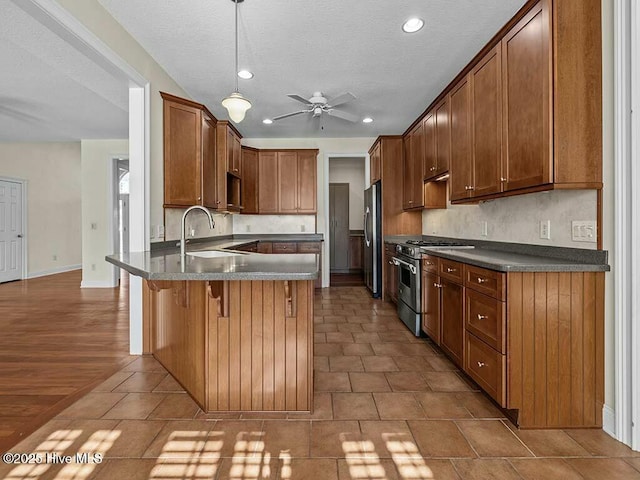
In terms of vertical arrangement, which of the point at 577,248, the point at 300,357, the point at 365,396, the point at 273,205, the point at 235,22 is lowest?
the point at 365,396

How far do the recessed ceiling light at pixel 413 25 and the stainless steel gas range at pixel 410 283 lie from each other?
187cm

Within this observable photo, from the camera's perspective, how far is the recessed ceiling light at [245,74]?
341cm

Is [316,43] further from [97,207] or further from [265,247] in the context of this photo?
[97,207]

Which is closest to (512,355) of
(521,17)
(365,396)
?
(365,396)

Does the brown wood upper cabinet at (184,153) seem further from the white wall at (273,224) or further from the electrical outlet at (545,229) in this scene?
the electrical outlet at (545,229)

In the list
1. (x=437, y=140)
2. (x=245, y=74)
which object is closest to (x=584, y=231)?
(x=437, y=140)

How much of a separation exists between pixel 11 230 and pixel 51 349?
510 cm

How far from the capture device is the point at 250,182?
5711 mm

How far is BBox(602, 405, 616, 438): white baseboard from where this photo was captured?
1.77 metres

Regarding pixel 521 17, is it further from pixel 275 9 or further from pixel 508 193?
pixel 275 9

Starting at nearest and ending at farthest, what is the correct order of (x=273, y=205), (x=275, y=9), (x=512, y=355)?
(x=512, y=355) < (x=275, y=9) < (x=273, y=205)

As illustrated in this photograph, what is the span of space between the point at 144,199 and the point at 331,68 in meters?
2.16

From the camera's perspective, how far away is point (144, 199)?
3002 millimetres

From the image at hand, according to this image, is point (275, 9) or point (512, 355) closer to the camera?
point (512, 355)
